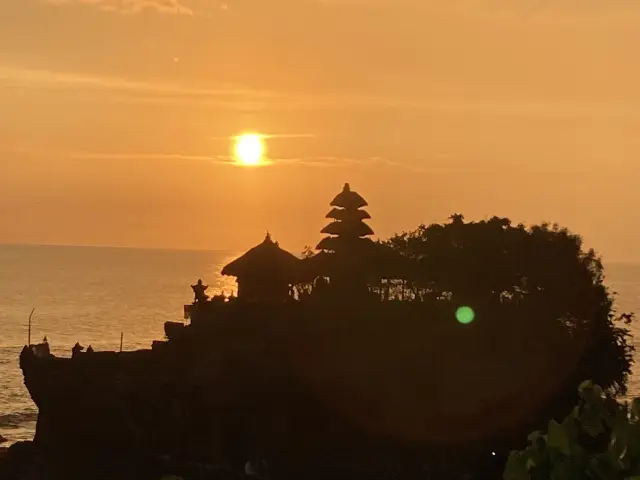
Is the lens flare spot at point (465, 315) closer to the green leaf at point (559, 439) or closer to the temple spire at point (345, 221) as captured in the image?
the temple spire at point (345, 221)

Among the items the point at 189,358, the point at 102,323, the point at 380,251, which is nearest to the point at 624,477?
the point at 189,358

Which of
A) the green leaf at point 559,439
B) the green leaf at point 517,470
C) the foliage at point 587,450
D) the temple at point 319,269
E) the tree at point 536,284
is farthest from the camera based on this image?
the tree at point 536,284

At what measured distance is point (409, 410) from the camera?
33594mm

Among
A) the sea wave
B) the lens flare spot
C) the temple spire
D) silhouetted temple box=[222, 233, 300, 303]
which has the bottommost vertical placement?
the sea wave

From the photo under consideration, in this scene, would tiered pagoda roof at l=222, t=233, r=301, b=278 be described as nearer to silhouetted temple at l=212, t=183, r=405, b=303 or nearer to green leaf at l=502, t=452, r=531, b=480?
silhouetted temple at l=212, t=183, r=405, b=303

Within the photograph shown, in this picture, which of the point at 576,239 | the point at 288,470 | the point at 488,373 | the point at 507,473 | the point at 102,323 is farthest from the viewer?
the point at 102,323

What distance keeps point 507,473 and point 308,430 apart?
2743 cm

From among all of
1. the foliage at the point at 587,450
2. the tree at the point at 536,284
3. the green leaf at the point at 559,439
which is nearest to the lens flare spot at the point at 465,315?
the tree at the point at 536,284

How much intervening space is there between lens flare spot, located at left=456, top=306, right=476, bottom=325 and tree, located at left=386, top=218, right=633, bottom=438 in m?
0.42

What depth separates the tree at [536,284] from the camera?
41.8 m

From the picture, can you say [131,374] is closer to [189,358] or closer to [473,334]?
[189,358]

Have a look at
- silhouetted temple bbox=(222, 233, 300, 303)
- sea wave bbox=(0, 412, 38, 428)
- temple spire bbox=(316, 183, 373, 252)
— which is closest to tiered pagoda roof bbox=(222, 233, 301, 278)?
silhouetted temple bbox=(222, 233, 300, 303)

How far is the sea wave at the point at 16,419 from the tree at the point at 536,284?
43.3 meters

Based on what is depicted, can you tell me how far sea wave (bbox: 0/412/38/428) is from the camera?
79000mm
